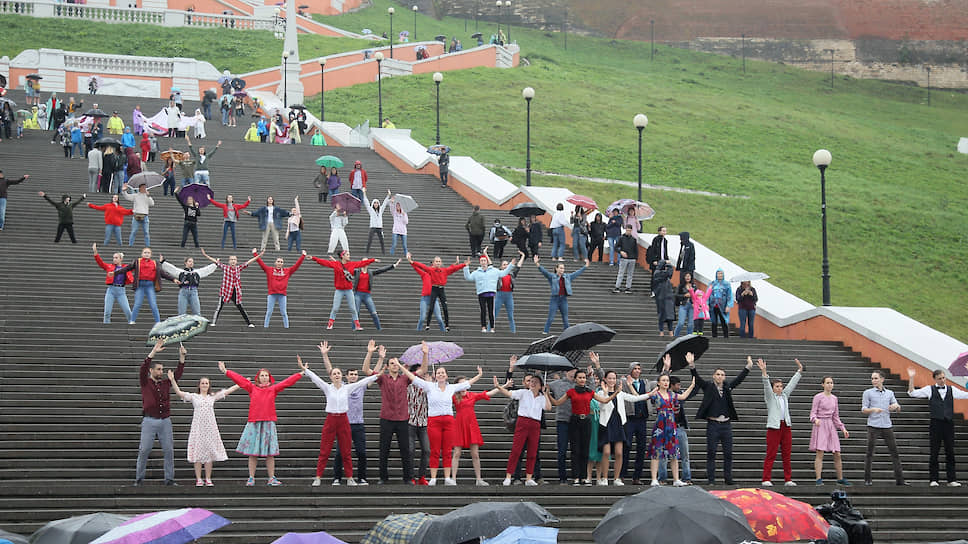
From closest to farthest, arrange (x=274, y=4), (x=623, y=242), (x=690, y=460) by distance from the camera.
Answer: (x=690, y=460)
(x=623, y=242)
(x=274, y=4)

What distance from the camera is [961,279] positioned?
3550 cm

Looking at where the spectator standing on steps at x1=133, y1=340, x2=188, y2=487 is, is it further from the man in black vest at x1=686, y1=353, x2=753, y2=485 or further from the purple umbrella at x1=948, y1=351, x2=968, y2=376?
the purple umbrella at x1=948, y1=351, x2=968, y2=376

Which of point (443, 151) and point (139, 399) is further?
point (443, 151)

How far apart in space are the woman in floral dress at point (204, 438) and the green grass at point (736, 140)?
21317mm

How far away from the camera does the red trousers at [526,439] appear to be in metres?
14.0

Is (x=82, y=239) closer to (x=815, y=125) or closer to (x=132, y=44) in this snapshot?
(x=132, y=44)

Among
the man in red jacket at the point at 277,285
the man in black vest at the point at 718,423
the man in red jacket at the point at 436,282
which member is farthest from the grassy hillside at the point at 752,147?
the man in black vest at the point at 718,423

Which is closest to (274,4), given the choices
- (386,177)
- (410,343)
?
(386,177)

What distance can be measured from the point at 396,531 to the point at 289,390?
290 inches

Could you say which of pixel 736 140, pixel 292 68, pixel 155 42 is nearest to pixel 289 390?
pixel 292 68

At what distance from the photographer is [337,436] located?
45.1ft

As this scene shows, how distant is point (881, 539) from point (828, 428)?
198cm

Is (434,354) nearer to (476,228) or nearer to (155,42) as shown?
(476,228)

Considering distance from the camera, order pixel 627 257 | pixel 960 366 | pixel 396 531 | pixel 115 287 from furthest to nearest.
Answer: pixel 627 257
pixel 115 287
pixel 960 366
pixel 396 531
